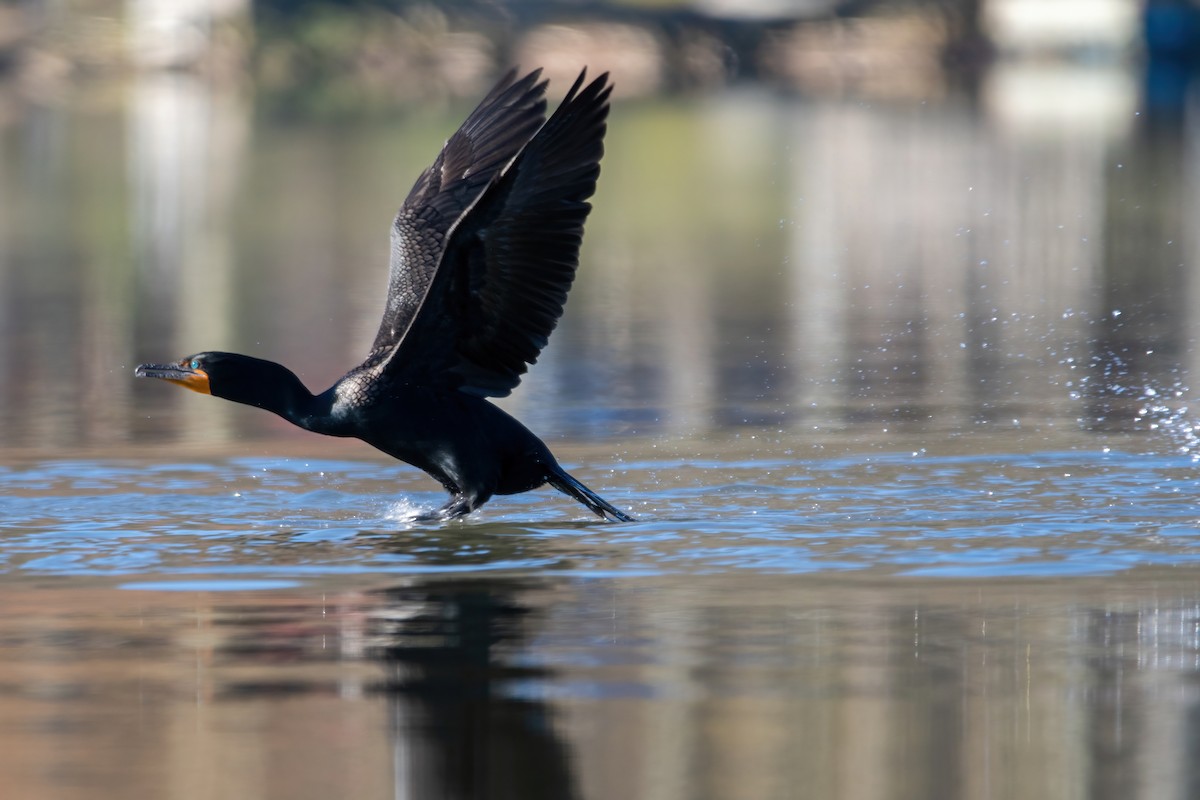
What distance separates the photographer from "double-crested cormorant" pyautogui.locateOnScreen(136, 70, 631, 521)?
7.75m

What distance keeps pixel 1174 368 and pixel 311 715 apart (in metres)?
7.41

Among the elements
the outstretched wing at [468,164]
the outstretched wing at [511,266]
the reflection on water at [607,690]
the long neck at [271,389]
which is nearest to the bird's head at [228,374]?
the long neck at [271,389]

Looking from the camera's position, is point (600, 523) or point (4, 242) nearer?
point (600, 523)

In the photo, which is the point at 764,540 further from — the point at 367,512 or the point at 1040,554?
the point at 367,512

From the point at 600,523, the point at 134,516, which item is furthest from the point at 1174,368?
the point at 134,516

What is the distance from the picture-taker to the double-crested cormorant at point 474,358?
7.75 metres

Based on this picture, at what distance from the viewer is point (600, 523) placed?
26.5ft

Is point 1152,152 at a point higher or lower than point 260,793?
higher

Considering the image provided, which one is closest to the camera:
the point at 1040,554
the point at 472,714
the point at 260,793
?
Answer: the point at 260,793

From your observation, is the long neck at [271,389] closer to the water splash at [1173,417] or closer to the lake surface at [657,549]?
the lake surface at [657,549]

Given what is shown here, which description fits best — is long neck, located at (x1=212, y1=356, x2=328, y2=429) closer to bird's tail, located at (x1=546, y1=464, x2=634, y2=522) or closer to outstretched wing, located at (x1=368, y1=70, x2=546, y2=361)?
outstretched wing, located at (x1=368, y1=70, x2=546, y2=361)

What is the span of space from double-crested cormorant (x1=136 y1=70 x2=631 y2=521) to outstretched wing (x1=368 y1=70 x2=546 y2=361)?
0.24 meters

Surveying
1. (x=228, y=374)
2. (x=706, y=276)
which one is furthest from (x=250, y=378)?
(x=706, y=276)

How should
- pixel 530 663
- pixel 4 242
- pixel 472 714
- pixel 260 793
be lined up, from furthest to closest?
pixel 4 242, pixel 530 663, pixel 472 714, pixel 260 793
